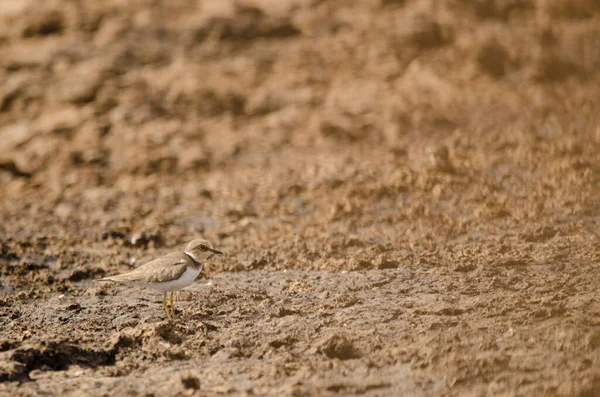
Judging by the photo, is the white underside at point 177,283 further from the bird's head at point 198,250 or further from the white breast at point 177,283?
the bird's head at point 198,250

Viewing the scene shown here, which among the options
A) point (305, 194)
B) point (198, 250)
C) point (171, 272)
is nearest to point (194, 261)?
point (198, 250)

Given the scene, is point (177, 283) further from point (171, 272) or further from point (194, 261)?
point (194, 261)

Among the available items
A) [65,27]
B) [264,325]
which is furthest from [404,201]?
[65,27]

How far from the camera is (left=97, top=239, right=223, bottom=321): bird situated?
6.80 meters

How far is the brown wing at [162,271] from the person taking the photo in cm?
679

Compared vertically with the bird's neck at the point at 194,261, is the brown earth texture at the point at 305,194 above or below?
below

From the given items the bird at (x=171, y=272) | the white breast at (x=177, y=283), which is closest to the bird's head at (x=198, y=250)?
the bird at (x=171, y=272)

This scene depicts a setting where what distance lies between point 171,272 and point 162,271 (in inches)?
3.0

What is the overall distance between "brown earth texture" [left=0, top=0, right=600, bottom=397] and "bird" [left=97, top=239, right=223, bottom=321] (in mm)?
297

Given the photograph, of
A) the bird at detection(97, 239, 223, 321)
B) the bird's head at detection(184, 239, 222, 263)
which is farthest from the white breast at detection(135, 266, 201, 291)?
the bird's head at detection(184, 239, 222, 263)

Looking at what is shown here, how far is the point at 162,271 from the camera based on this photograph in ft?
22.4

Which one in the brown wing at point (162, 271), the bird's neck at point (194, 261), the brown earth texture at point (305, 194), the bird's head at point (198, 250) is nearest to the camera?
the brown earth texture at point (305, 194)

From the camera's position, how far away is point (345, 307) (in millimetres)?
6949

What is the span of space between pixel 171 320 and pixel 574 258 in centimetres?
332
